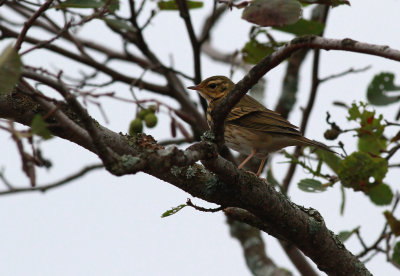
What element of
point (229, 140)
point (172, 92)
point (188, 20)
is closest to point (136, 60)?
point (172, 92)

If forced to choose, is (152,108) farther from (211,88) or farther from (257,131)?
(211,88)

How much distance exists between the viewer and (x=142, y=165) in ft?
6.88

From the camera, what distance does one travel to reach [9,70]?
71.5 inches

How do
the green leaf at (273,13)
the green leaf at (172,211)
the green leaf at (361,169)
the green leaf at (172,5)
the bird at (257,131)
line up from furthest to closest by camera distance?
the green leaf at (172,5), the bird at (257,131), the green leaf at (361,169), the green leaf at (172,211), the green leaf at (273,13)

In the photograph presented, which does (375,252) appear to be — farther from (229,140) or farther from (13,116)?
(13,116)

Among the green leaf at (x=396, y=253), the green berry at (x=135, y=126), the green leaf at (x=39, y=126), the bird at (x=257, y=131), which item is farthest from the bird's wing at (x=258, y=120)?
the green leaf at (x=39, y=126)

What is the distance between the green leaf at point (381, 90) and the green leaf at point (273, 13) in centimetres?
248

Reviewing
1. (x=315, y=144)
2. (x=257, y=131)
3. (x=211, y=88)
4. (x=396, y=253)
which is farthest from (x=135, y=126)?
(x=396, y=253)

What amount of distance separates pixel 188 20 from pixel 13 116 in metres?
2.84

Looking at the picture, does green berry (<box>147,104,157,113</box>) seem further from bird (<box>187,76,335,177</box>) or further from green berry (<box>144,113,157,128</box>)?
bird (<box>187,76,335,177</box>)

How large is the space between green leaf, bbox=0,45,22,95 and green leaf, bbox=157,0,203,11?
3167mm

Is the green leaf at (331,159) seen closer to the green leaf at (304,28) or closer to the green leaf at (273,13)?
the green leaf at (304,28)

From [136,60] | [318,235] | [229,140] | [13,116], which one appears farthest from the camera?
[136,60]

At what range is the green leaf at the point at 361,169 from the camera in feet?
12.1
